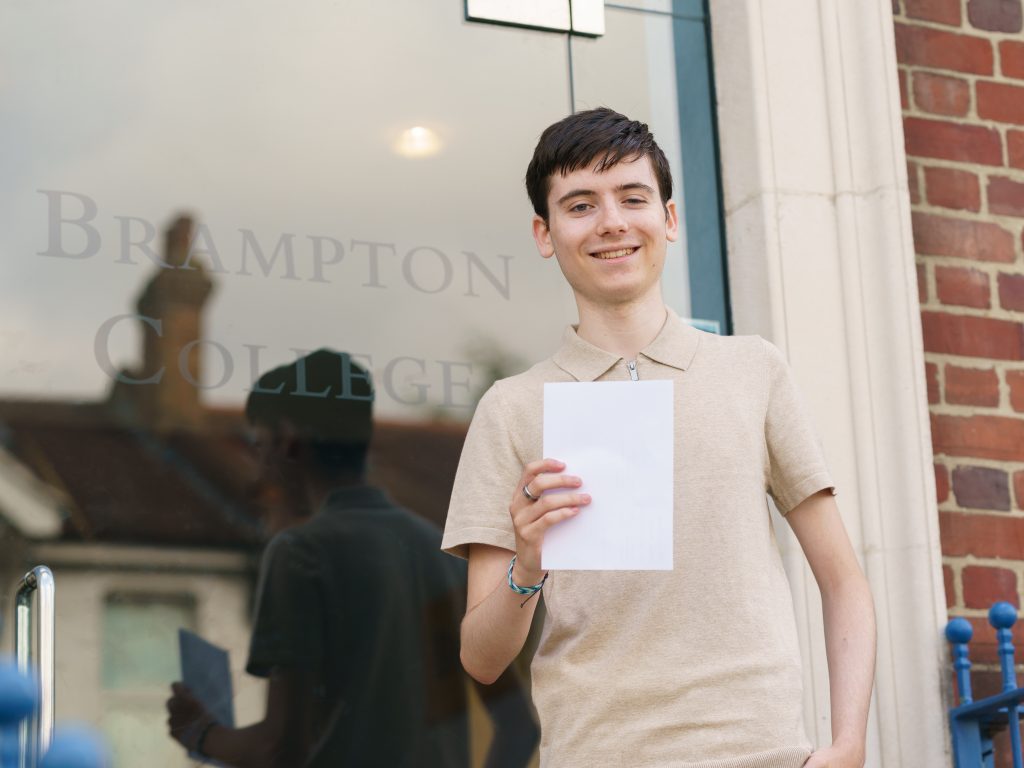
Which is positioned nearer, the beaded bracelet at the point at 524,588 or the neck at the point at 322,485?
the beaded bracelet at the point at 524,588

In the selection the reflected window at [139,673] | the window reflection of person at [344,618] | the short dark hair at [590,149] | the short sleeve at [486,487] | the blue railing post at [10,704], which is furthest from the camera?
the window reflection of person at [344,618]

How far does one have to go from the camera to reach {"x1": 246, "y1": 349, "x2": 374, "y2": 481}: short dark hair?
11.4 ft

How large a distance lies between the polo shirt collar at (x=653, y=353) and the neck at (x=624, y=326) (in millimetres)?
13

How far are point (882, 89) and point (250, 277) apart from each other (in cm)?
153

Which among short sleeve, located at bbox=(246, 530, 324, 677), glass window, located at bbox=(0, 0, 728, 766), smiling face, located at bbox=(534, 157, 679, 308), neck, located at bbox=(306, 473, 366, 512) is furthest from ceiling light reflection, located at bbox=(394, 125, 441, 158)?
smiling face, located at bbox=(534, 157, 679, 308)

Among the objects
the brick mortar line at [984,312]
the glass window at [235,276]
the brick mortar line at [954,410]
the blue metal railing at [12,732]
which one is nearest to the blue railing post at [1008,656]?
the brick mortar line at [954,410]

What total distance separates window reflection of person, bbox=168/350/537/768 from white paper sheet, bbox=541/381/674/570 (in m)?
1.36

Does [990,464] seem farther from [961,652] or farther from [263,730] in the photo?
[263,730]

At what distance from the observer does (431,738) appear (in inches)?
136

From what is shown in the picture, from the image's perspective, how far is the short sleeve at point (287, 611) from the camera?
336 cm

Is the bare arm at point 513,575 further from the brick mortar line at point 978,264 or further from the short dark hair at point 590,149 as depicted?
the brick mortar line at point 978,264

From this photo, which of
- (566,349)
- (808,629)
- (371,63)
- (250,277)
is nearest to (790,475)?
(566,349)

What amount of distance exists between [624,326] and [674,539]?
0.36 m

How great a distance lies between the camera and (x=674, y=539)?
7.63ft
